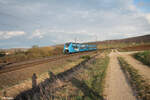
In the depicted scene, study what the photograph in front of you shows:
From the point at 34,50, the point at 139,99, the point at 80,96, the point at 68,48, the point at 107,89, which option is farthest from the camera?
the point at 34,50

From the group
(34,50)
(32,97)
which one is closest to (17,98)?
(32,97)

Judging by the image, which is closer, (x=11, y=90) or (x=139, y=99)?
(x=139, y=99)

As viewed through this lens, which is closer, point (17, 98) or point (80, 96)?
point (80, 96)

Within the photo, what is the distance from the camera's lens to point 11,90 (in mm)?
5719

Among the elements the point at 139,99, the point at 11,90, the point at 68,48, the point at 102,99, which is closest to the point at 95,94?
the point at 102,99

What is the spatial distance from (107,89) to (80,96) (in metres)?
1.58

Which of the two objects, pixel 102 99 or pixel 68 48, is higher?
pixel 68 48

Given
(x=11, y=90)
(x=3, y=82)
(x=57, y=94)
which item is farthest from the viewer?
(x=3, y=82)

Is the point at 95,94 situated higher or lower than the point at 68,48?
lower

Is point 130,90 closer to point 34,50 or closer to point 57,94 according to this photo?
point 57,94

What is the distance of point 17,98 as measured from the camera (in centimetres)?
497

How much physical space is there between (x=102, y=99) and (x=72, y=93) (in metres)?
1.41

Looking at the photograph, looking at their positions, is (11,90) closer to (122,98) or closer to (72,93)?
(72,93)

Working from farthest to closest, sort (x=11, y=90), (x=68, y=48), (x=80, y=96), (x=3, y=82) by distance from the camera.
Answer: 1. (x=68, y=48)
2. (x=3, y=82)
3. (x=11, y=90)
4. (x=80, y=96)
